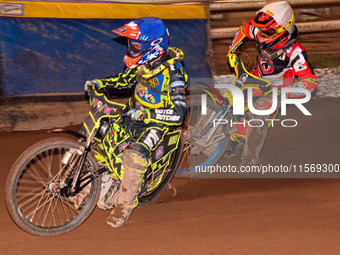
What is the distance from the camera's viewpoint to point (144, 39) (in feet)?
18.2

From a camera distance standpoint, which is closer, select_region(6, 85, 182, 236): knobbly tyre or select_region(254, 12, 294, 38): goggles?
select_region(6, 85, 182, 236): knobbly tyre

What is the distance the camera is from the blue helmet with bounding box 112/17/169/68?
555 cm

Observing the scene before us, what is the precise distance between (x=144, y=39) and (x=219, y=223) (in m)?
1.93

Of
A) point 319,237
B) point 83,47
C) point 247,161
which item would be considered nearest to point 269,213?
point 319,237

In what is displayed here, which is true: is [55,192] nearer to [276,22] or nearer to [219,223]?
[219,223]

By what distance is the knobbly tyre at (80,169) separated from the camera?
5.12 m

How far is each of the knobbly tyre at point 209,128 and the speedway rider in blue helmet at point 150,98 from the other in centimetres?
124

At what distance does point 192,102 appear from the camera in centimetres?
710

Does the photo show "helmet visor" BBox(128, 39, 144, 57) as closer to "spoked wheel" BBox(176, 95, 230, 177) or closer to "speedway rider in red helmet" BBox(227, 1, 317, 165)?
"spoked wheel" BBox(176, 95, 230, 177)

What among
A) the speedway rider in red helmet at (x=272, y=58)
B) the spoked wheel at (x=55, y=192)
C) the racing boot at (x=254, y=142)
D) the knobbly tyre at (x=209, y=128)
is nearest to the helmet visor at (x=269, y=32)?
the speedway rider in red helmet at (x=272, y=58)

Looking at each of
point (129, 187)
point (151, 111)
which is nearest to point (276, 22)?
point (151, 111)

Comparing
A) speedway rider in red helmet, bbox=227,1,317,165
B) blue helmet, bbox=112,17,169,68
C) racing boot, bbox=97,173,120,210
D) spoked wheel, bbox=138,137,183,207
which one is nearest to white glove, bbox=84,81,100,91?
blue helmet, bbox=112,17,169,68

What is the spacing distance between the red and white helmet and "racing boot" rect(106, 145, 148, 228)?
8.23 ft

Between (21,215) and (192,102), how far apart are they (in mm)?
2745
